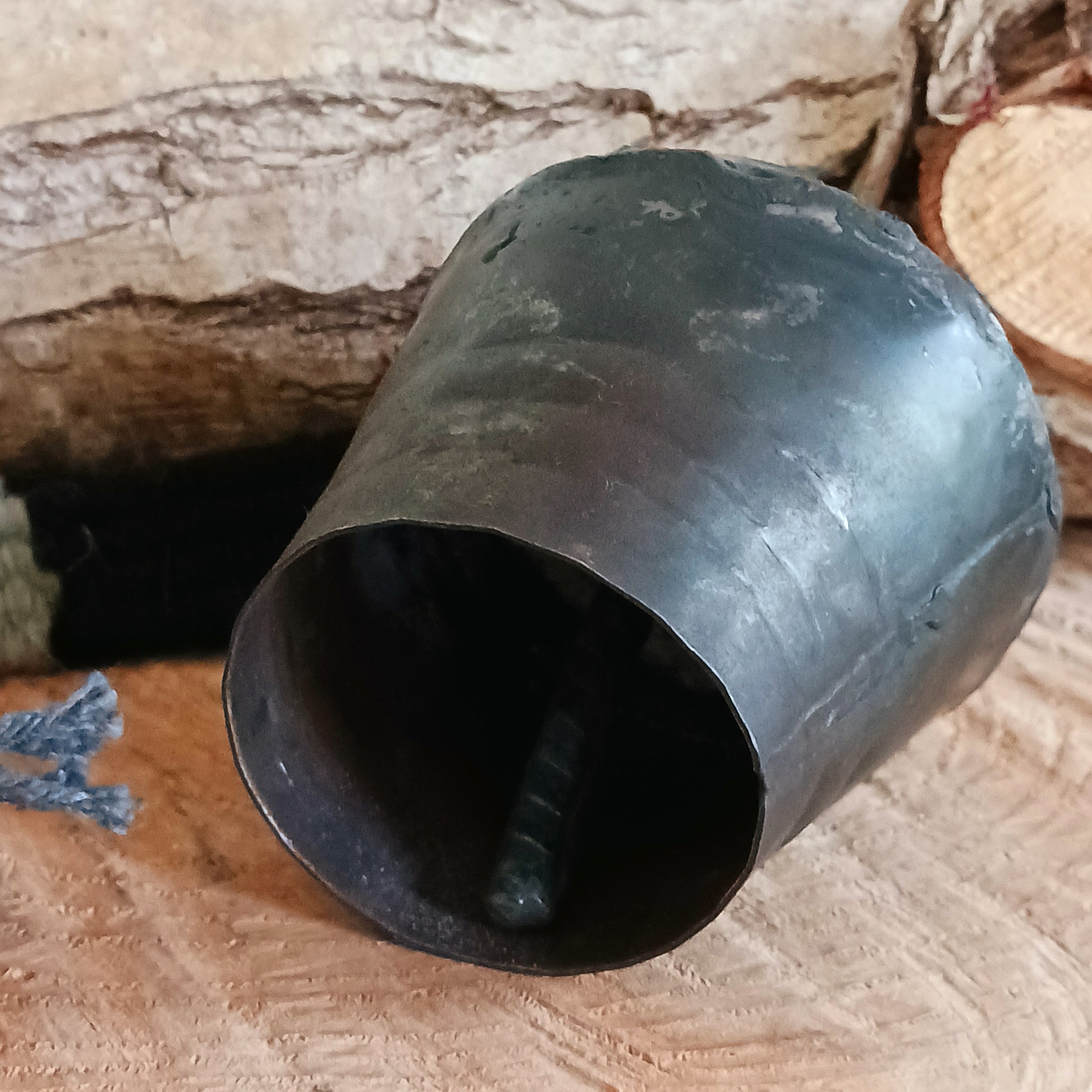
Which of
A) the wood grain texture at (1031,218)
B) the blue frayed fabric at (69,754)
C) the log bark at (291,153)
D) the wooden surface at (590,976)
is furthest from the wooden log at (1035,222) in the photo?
the blue frayed fabric at (69,754)

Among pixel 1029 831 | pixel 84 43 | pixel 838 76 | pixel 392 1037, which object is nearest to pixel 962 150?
pixel 838 76

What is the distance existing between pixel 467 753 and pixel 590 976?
20cm

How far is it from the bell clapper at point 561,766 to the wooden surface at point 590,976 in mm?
80

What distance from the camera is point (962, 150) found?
3.42 feet

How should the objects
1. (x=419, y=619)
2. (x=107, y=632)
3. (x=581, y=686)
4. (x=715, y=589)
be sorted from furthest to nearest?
(x=107, y=632) → (x=419, y=619) → (x=581, y=686) → (x=715, y=589)

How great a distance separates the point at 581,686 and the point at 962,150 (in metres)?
0.63

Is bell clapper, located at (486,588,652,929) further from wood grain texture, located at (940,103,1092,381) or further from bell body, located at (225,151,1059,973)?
wood grain texture, located at (940,103,1092,381)

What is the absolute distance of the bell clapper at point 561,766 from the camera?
74cm

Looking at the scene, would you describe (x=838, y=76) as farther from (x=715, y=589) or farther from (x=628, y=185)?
→ (x=715, y=589)

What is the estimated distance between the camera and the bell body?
0.56 m

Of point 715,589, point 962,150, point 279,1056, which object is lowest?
point 279,1056

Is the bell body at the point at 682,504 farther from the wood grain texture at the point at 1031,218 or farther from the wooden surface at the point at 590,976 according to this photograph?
the wood grain texture at the point at 1031,218

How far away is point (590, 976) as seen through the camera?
0.78 metres

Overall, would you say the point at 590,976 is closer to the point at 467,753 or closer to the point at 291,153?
the point at 467,753
